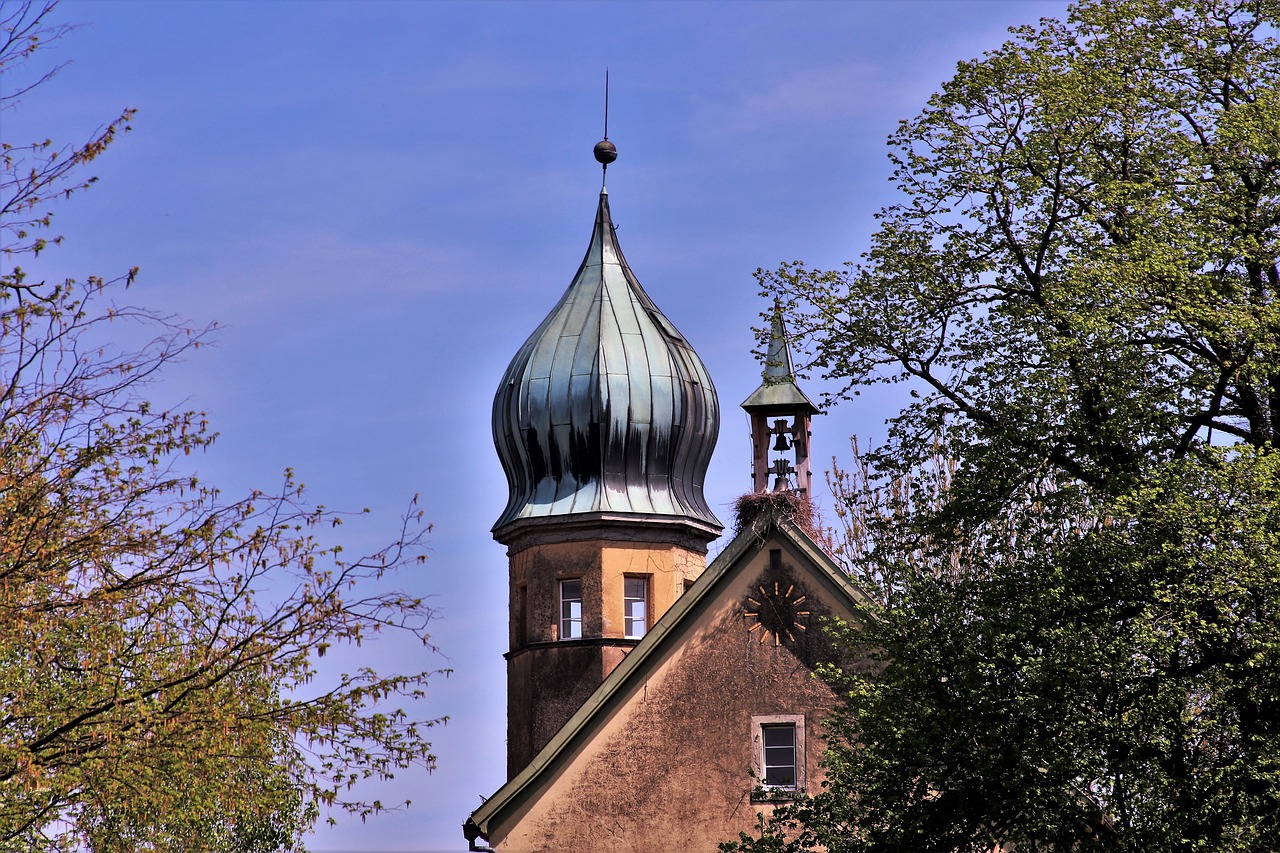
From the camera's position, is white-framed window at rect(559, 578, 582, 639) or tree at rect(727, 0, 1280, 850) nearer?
tree at rect(727, 0, 1280, 850)

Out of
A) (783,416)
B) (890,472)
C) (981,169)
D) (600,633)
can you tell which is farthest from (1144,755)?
(600,633)

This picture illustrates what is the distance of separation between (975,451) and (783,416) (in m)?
11.8

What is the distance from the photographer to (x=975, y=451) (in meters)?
17.5

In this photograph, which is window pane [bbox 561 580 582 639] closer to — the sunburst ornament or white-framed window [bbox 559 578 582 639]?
white-framed window [bbox 559 578 582 639]

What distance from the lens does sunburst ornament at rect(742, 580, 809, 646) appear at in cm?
2559

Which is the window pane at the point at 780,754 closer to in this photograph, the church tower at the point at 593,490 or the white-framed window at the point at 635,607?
the church tower at the point at 593,490

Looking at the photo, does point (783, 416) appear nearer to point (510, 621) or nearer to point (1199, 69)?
point (510, 621)

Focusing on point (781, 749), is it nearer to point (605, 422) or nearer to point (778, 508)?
point (778, 508)

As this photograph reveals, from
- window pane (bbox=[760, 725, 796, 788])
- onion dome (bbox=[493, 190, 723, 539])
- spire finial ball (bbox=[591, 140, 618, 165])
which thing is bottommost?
window pane (bbox=[760, 725, 796, 788])

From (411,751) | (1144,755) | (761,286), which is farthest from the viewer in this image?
(761,286)

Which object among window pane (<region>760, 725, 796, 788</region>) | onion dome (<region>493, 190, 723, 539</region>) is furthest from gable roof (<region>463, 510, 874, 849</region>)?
onion dome (<region>493, 190, 723, 539</region>)

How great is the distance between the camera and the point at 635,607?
31359 mm

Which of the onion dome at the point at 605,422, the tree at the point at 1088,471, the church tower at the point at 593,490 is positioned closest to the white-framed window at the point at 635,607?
the church tower at the point at 593,490

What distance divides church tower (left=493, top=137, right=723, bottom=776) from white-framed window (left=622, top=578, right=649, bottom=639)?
22mm
